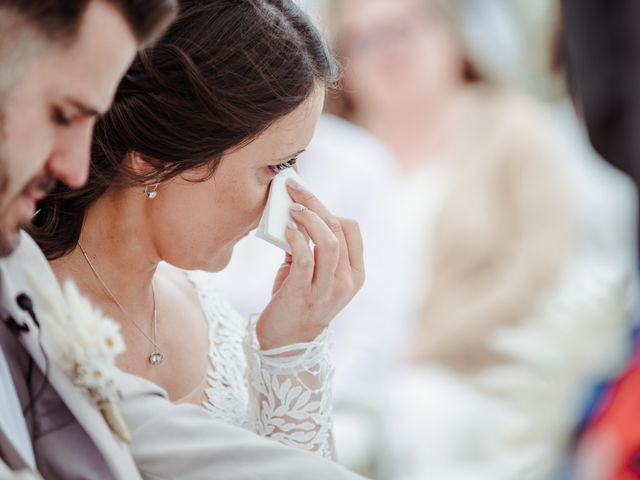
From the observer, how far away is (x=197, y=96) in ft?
5.26

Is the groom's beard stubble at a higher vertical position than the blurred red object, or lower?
higher

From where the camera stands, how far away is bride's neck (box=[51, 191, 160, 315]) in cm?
172

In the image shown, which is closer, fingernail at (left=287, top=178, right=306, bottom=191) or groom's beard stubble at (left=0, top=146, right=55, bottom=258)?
groom's beard stubble at (left=0, top=146, right=55, bottom=258)

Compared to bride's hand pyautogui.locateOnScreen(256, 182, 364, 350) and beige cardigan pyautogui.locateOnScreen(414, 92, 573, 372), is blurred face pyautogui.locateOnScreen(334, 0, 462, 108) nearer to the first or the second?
beige cardigan pyautogui.locateOnScreen(414, 92, 573, 372)

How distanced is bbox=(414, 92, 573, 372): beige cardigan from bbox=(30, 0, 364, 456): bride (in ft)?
6.59

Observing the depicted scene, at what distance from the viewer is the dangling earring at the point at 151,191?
1687 millimetres

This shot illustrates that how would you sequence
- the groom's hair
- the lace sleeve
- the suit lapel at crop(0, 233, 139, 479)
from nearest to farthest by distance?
the groom's hair → the suit lapel at crop(0, 233, 139, 479) → the lace sleeve

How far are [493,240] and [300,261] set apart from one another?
89.9 inches

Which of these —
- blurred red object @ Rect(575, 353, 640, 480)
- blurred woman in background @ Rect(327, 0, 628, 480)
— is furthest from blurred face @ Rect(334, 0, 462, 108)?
blurred red object @ Rect(575, 353, 640, 480)

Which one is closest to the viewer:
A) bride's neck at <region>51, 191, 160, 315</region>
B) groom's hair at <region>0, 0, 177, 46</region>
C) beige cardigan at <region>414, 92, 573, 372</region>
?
groom's hair at <region>0, 0, 177, 46</region>

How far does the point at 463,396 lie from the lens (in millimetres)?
3643

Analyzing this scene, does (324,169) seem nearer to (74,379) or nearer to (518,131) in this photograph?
(518,131)

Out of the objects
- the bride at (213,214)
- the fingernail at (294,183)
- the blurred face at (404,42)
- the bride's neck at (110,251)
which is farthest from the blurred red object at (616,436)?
the blurred face at (404,42)

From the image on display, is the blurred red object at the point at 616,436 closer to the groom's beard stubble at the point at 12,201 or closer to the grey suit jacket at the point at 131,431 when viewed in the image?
the grey suit jacket at the point at 131,431
